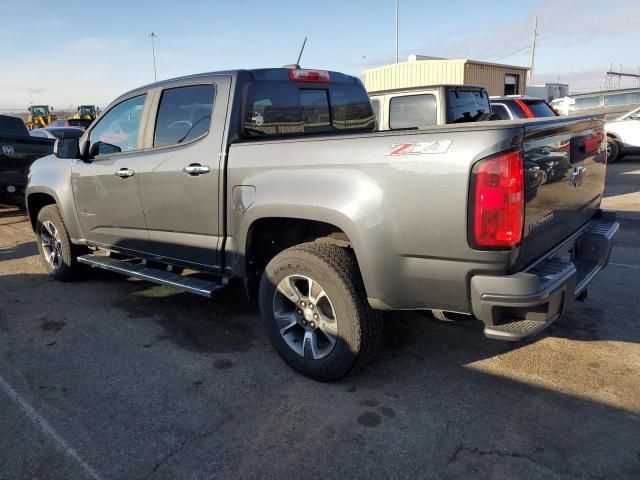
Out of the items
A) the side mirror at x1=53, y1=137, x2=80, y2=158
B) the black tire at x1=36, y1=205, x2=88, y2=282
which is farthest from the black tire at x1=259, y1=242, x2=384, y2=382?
the black tire at x1=36, y1=205, x2=88, y2=282

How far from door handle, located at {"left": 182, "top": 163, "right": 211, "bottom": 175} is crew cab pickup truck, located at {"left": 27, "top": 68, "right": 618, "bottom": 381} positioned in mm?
18

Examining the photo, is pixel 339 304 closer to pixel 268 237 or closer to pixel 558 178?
pixel 268 237

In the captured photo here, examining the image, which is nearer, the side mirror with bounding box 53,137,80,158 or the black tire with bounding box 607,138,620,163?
the side mirror with bounding box 53,137,80,158

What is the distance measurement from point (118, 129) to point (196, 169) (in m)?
1.46

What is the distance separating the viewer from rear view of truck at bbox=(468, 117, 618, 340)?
242 centimetres

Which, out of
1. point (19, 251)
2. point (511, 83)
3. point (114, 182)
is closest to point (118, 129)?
point (114, 182)

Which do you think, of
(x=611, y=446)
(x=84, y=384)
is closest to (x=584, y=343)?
(x=611, y=446)

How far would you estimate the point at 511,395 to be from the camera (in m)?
3.01

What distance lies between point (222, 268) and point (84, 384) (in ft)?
3.83

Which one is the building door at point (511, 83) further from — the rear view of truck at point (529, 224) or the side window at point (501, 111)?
the rear view of truck at point (529, 224)

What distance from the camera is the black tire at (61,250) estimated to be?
5.32 meters

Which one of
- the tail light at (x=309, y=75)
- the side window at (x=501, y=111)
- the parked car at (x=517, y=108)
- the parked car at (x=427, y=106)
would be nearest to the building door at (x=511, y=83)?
the parked car at (x=517, y=108)

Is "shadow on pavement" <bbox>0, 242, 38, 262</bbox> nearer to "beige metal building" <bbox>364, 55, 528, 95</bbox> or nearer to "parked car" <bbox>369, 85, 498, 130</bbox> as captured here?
"parked car" <bbox>369, 85, 498, 130</bbox>

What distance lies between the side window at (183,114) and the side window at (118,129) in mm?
310
